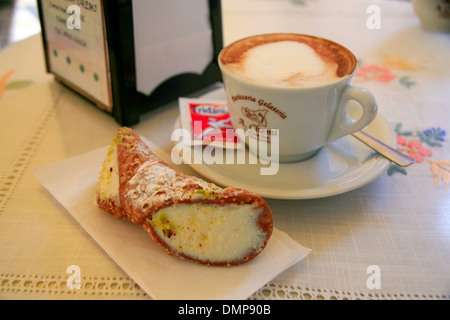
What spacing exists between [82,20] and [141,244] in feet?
1.92

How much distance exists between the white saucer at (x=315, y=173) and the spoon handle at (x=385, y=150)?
11 mm

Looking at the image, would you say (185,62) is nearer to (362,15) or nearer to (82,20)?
(82,20)

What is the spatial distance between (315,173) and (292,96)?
0.16 metres

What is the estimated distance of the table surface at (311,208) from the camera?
0.60m

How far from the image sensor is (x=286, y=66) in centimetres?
80

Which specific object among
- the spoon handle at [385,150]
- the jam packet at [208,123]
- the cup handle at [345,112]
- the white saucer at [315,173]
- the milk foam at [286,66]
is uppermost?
the milk foam at [286,66]

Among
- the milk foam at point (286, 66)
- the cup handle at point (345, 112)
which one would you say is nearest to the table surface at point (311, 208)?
the cup handle at point (345, 112)

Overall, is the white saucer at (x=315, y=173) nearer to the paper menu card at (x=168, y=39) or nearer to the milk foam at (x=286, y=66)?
the milk foam at (x=286, y=66)

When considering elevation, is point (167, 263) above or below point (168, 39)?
below

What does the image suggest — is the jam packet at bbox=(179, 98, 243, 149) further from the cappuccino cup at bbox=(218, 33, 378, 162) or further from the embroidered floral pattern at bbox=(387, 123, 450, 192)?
the embroidered floral pattern at bbox=(387, 123, 450, 192)

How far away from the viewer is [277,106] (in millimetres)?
736

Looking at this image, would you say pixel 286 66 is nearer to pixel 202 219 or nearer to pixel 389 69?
pixel 202 219

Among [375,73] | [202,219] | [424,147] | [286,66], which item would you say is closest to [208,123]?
[286,66]
